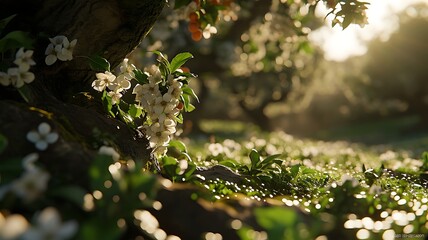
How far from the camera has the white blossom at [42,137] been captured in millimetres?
3633

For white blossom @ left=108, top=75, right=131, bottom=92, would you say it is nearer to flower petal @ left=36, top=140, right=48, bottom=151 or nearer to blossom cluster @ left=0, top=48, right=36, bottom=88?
blossom cluster @ left=0, top=48, right=36, bottom=88

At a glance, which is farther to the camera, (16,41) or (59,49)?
(59,49)

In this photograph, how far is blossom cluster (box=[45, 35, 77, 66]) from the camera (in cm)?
476

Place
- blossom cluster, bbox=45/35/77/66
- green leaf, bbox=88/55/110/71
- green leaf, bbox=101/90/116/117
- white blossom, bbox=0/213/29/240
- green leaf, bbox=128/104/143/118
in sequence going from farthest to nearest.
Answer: green leaf, bbox=128/104/143/118 < green leaf, bbox=101/90/116/117 < green leaf, bbox=88/55/110/71 < blossom cluster, bbox=45/35/77/66 < white blossom, bbox=0/213/29/240

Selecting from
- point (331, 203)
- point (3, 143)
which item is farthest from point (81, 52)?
point (331, 203)

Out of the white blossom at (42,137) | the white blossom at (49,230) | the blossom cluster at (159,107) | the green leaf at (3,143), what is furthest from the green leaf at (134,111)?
the white blossom at (49,230)

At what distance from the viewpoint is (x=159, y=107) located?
5.06 meters

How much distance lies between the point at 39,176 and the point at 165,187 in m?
1.16

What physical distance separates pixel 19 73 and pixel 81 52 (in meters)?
1.18

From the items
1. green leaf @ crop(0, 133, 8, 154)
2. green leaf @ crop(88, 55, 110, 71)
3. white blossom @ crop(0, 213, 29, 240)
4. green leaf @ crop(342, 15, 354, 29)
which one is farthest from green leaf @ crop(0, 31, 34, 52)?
green leaf @ crop(342, 15, 354, 29)

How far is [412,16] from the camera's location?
42844 mm

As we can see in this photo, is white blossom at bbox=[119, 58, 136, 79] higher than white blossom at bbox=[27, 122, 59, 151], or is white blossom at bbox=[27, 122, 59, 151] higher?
white blossom at bbox=[119, 58, 136, 79]

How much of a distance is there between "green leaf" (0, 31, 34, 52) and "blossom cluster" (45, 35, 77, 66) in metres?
0.57

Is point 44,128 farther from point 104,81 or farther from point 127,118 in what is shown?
point 127,118
